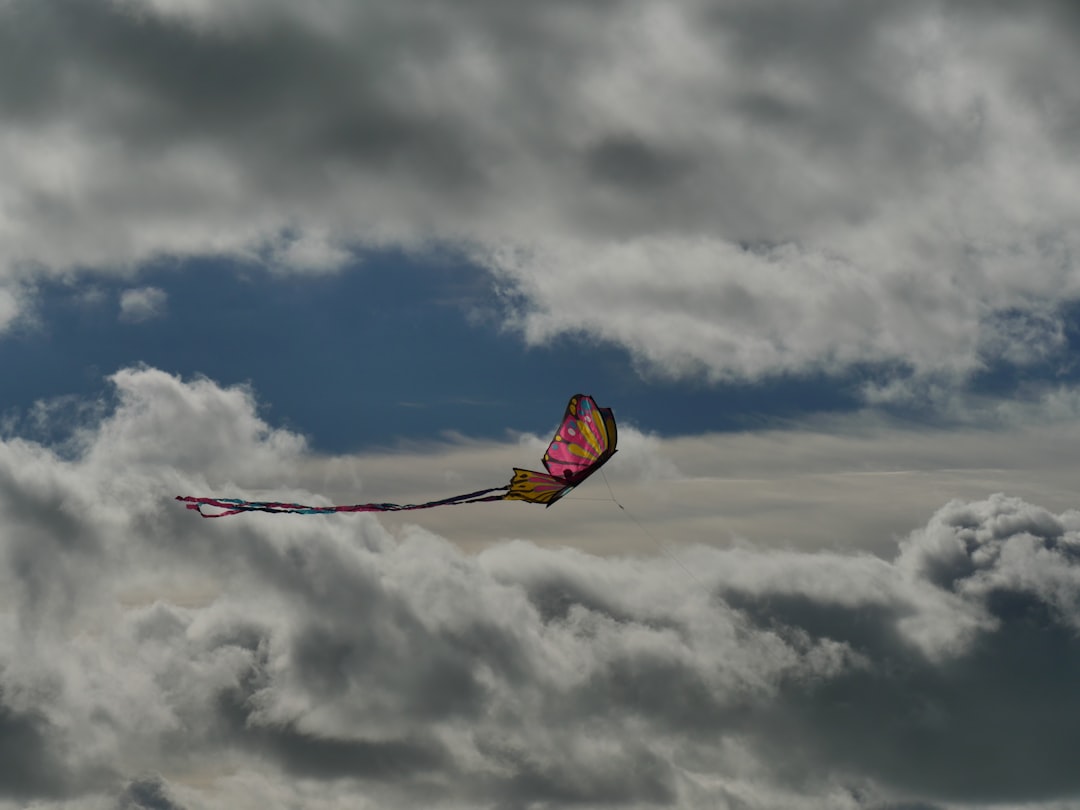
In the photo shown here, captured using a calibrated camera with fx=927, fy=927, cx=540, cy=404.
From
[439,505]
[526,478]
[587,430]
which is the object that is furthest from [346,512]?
[587,430]

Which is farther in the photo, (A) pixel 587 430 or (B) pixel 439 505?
(A) pixel 587 430

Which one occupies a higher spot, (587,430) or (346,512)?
(587,430)

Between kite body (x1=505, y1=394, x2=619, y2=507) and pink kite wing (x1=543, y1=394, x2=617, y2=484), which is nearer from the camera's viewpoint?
kite body (x1=505, y1=394, x2=619, y2=507)

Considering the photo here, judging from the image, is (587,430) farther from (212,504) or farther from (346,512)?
(212,504)

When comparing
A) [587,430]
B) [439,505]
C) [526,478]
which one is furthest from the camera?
[587,430]

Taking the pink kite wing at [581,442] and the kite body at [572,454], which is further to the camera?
the pink kite wing at [581,442]

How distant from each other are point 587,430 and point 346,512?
20234 mm

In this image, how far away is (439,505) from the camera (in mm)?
44219

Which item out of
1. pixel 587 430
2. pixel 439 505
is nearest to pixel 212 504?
pixel 439 505

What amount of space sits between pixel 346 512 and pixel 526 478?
14217mm

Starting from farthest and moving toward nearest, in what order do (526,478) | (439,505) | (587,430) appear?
(587,430), (526,478), (439,505)

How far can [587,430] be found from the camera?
61.3 metres

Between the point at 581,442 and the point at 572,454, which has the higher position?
the point at 581,442

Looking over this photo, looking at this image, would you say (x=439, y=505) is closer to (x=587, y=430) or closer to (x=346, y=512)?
(x=346, y=512)
